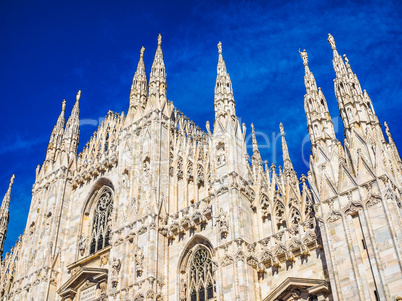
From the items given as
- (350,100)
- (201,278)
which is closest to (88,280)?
(201,278)

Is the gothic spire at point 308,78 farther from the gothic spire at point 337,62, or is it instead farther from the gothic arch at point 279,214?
the gothic arch at point 279,214

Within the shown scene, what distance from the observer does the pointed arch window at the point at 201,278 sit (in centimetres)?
2312

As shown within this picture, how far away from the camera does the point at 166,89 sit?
31484 millimetres

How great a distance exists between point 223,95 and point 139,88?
6825 mm

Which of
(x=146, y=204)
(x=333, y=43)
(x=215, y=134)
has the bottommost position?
(x=146, y=204)

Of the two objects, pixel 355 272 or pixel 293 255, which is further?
pixel 293 255

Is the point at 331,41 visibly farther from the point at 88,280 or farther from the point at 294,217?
the point at 88,280

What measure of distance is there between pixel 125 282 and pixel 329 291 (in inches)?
370

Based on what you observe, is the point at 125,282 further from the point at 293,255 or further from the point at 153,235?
the point at 293,255

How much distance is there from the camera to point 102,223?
30188mm

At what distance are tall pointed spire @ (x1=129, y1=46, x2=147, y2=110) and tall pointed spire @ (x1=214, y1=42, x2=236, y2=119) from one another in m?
5.31

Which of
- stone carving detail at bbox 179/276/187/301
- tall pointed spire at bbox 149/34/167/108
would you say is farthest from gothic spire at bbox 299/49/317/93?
stone carving detail at bbox 179/276/187/301

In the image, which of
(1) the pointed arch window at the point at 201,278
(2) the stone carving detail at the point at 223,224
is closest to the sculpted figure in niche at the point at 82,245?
(1) the pointed arch window at the point at 201,278

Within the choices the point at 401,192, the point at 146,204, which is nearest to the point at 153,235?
the point at 146,204
